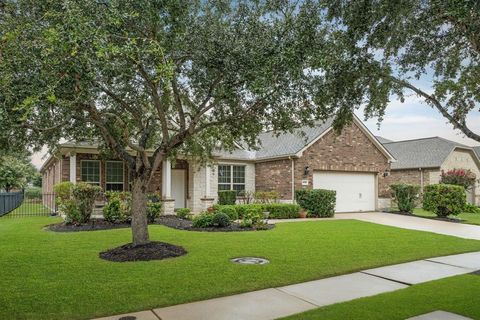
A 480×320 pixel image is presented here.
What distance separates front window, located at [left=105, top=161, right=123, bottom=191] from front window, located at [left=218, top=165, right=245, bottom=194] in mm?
5349

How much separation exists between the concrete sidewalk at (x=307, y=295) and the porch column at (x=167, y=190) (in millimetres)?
11685

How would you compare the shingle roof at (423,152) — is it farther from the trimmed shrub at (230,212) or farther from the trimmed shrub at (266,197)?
the trimmed shrub at (230,212)

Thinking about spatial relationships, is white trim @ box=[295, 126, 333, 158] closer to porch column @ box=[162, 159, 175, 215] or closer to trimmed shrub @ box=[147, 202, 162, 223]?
porch column @ box=[162, 159, 175, 215]

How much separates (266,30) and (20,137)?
555 centimetres

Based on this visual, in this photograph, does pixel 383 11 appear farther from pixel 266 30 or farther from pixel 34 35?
pixel 34 35

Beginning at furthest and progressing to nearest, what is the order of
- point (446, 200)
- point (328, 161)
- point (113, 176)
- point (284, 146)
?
point (284, 146)
point (328, 161)
point (446, 200)
point (113, 176)

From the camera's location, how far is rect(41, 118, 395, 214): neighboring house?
59.6 feet

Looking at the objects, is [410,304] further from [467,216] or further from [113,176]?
[467,216]

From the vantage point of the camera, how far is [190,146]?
11.6 meters

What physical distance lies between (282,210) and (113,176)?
8137 millimetres

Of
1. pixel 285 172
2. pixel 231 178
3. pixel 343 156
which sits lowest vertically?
pixel 231 178

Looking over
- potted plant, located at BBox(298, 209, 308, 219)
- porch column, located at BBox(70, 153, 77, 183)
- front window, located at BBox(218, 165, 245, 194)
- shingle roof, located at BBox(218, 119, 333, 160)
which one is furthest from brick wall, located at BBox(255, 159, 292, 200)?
porch column, located at BBox(70, 153, 77, 183)

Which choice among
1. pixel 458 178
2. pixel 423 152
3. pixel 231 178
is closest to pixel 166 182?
pixel 231 178

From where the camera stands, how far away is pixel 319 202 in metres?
18.3
